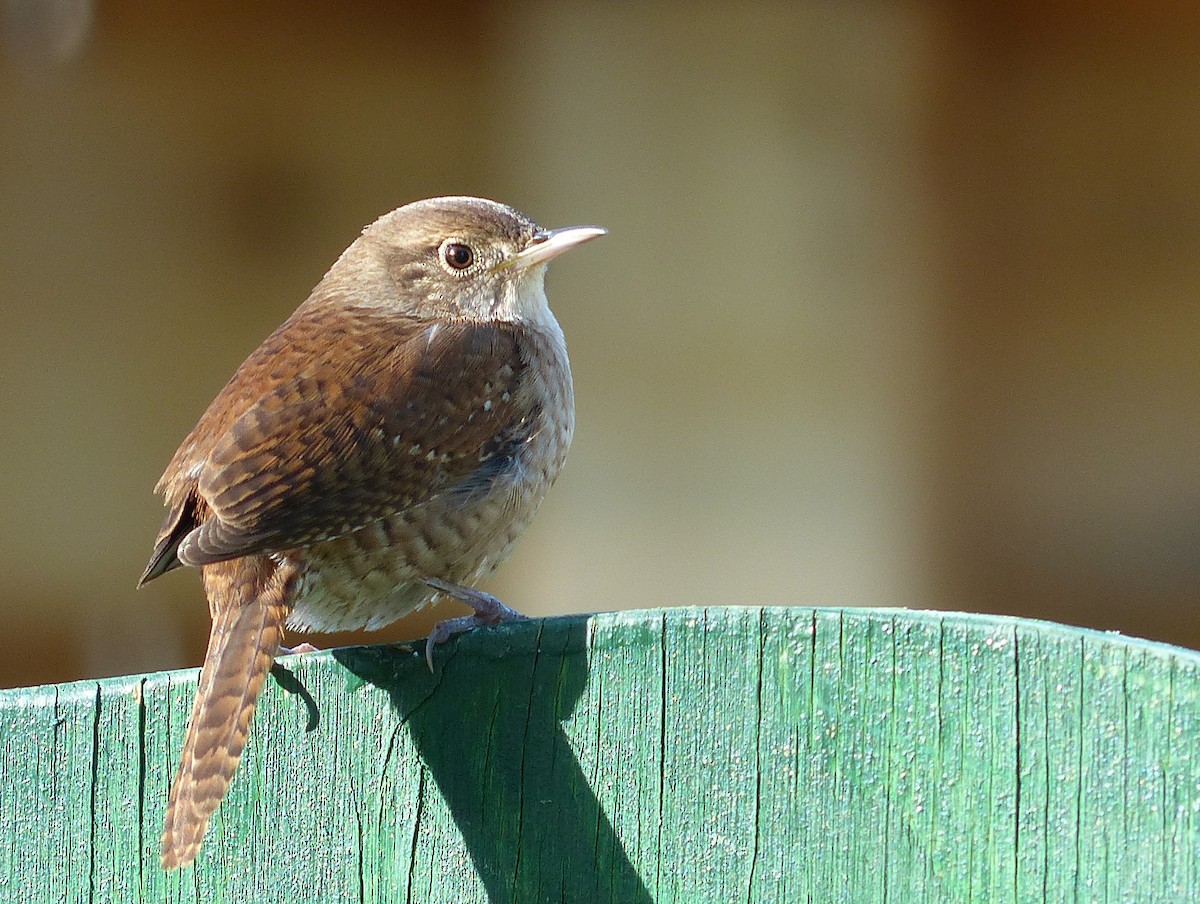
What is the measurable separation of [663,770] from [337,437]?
1.11 m

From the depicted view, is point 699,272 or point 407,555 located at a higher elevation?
point 699,272

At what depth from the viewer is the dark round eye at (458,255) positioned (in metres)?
3.82

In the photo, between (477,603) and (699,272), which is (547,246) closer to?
(477,603)

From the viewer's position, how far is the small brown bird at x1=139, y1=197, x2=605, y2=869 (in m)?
2.85

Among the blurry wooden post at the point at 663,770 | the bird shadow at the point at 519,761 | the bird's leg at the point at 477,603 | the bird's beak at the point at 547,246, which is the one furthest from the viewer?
the bird's beak at the point at 547,246

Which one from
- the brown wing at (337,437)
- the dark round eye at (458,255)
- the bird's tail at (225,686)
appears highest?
the dark round eye at (458,255)

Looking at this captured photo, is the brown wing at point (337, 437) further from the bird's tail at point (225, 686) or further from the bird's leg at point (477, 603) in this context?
the bird's leg at point (477, 603)

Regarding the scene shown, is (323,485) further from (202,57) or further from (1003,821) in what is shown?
(202,57)

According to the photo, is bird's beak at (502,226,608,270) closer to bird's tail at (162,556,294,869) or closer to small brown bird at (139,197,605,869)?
small brown bird at (139,197,605,869)

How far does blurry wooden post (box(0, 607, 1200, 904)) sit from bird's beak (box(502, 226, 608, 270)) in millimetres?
1501

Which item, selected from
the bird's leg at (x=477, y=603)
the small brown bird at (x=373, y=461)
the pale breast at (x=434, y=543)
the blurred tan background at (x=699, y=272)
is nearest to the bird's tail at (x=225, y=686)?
the small brown bird at (x=373, y=461)

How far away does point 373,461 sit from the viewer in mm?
3020

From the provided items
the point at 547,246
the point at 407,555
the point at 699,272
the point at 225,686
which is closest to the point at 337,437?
the point at 407,555

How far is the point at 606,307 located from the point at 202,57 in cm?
175
